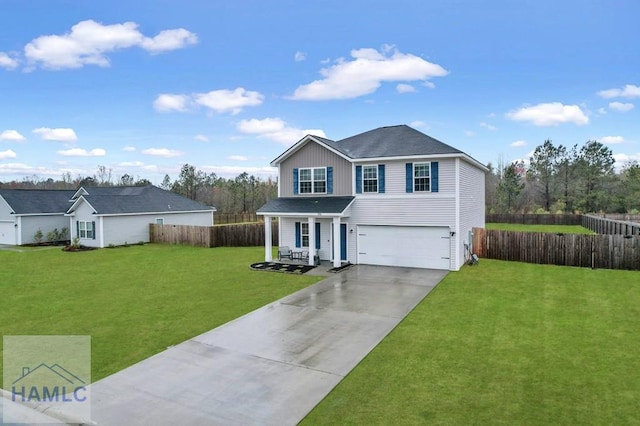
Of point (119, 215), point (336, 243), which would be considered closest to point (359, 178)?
point (336, 243)

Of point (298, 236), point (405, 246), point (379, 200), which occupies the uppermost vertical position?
point (379, 200)

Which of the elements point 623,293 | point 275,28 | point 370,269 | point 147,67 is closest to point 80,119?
point 147,67

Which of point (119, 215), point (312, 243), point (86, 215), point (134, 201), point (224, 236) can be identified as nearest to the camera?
point (312, 243)

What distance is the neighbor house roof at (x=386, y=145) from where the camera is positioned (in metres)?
17.6

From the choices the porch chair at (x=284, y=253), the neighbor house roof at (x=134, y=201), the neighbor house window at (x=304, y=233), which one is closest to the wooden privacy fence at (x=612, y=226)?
the neighbor house window at (x=304, y=233)

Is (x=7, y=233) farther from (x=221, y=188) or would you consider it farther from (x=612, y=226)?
(x=612, y=226)

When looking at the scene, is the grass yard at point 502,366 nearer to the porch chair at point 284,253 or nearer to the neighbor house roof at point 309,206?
the neighbor house roof at point 309,206

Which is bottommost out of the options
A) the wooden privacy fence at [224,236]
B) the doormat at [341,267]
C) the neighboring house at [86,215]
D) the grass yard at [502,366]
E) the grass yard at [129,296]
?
the grass yard at [502,366]

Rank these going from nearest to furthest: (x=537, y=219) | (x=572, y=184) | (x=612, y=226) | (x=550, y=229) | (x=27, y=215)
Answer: (x=612, y=226) < (x=27, y=215) < (x=550, y=229) < (x=537, y=219) < (x=572, y=184)

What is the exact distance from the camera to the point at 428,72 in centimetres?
2758

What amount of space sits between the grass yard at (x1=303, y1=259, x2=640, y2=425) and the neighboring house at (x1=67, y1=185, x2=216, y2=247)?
2480cm

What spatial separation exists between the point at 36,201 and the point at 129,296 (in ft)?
81.3

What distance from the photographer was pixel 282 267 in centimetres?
1823

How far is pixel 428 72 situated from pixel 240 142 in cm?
2454
